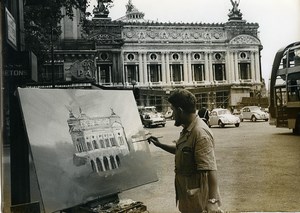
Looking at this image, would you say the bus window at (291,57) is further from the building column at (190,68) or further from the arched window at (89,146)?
the arched window at (89,146)

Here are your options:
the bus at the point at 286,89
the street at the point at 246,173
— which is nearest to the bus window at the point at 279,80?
the bus at the point at 286,89

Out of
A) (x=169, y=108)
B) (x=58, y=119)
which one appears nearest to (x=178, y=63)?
(x=169, y=108)

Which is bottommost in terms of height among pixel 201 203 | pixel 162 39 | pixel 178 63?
pixel 201 203

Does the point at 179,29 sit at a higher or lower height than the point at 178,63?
higher

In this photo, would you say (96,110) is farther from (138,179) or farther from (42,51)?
(42,51)

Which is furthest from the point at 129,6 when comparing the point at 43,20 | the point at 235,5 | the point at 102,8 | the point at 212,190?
the point at 212,190

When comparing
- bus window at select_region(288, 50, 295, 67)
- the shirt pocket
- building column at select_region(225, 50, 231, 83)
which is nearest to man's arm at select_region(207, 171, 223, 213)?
the shirt pocket

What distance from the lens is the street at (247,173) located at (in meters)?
2.42

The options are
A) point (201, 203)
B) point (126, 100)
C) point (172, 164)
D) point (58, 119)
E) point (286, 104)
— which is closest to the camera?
point (201, 203)

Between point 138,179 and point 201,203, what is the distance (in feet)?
1.99

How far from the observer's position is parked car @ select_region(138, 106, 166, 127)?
95.0 inches

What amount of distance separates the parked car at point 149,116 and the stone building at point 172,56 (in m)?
0.06

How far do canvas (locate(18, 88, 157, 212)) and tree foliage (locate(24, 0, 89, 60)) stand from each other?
0.63 meters

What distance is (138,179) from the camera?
7.41 feet
